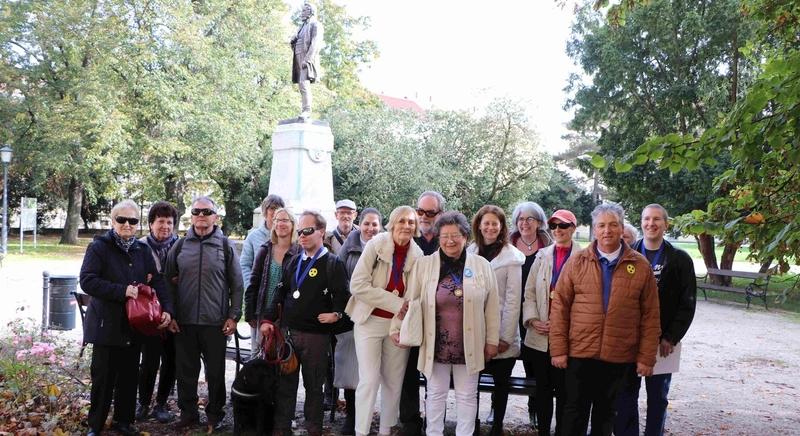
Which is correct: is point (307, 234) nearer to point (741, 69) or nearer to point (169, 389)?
point (169, 389)

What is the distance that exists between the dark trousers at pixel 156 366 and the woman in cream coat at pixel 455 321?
6.59 feet

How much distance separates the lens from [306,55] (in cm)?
1184

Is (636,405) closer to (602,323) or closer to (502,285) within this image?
(602,323)

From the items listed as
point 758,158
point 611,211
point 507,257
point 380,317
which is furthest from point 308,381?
point 758,158

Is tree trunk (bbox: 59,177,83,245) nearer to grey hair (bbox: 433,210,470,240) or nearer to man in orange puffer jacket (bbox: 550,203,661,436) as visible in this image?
grey hair (bbox: 433,210,470,240)

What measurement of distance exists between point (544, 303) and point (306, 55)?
8.36 m

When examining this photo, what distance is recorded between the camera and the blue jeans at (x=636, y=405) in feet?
14.6

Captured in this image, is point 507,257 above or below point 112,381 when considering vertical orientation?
above

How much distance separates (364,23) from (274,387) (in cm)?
3336

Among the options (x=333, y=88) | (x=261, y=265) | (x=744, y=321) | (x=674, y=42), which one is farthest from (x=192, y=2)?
(x=261, y=265)

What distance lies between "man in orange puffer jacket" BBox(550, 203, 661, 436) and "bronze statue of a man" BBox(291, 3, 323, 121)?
846 cm

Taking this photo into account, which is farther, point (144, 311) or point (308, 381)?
point (308, 381)

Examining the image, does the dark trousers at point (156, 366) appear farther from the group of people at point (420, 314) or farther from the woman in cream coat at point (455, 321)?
the woman in cream coat at point (455, 321)

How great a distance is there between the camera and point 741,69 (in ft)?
58.2
